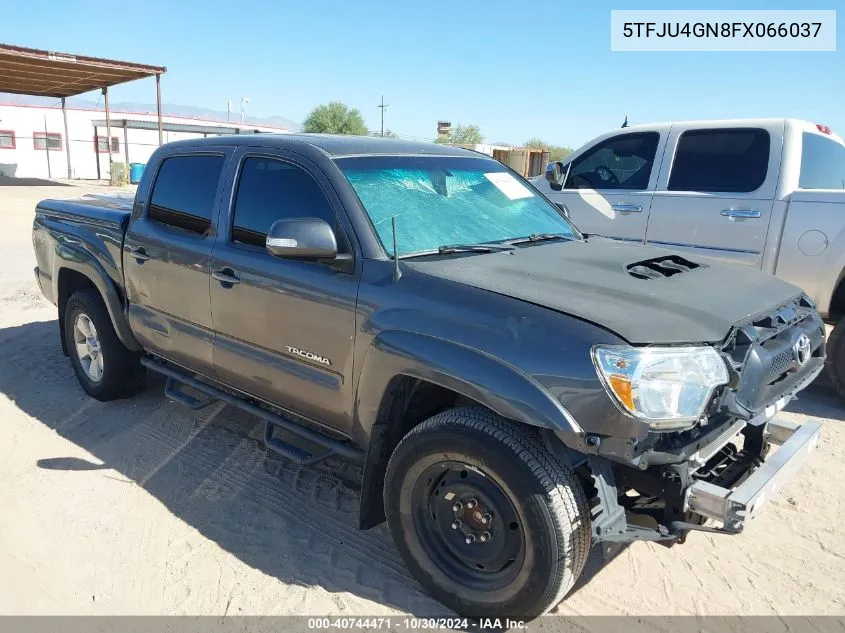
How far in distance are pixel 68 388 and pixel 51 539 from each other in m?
2.25

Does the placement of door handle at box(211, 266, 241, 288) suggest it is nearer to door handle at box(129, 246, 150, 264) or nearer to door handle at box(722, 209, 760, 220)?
door handle at box(129, 246, 150, 264)

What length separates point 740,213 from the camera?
5340 mm

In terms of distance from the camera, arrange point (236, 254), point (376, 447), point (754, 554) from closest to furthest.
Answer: point (376, 447) → point (754, 554) → point (236, 254)

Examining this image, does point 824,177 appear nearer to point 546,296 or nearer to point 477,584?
point 546,296

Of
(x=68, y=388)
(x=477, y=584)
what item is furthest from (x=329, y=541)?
(x=68, y=388)

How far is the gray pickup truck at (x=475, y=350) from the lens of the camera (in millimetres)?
2266

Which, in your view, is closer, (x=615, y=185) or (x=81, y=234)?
(x=81, y=234)

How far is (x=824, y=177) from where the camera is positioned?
18.6 feet

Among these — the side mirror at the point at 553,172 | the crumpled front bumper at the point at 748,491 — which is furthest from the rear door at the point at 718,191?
the crumpled front bumper at the point at 748,491

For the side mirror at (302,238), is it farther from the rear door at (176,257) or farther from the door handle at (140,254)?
the door handle at (140,254)

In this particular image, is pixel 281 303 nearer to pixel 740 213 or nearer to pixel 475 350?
pixel 475 350

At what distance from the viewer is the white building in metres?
36.3

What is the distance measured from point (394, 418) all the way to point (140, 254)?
230cm

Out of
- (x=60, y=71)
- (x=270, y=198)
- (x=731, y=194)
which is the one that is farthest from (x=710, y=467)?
(x=60, y=71)
